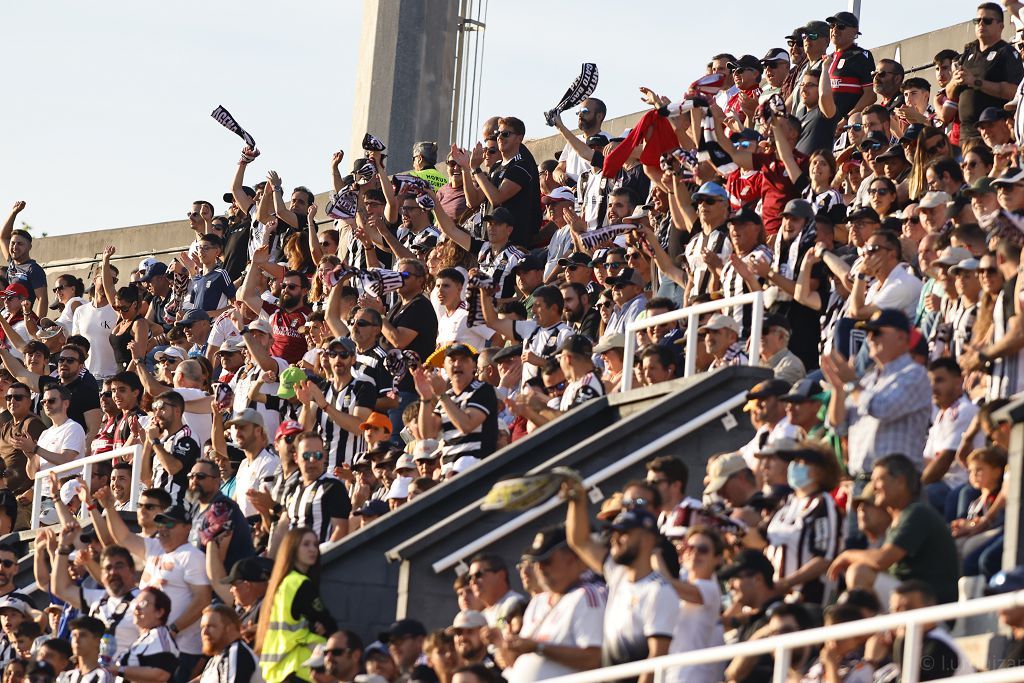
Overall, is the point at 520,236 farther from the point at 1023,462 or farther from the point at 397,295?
the point at 1023,462

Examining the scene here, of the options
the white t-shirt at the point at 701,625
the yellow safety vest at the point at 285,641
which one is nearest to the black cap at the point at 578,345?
the yellow safety vest at the point at 285,641

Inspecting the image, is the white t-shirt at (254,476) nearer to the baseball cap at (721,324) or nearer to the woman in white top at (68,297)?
the baseball cap at (721,324)

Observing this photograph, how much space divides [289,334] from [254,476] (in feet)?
9.56

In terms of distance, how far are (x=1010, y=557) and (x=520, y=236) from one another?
1025 cm

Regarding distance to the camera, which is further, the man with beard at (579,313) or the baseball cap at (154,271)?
the baseball cap at (154,271)

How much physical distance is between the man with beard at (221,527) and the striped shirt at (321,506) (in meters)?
0.36

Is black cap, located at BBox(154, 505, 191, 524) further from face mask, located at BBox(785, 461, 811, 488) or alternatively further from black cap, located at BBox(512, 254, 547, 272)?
face mask, located at BBox(785, 461, 811, 488)

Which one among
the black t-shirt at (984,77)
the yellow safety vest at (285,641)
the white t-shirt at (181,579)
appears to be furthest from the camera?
the black t-shirt at (984,77)

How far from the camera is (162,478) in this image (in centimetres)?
1570

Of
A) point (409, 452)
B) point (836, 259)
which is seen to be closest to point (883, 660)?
point (836, 259)

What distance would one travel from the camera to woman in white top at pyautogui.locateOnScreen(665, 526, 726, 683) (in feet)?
29.2

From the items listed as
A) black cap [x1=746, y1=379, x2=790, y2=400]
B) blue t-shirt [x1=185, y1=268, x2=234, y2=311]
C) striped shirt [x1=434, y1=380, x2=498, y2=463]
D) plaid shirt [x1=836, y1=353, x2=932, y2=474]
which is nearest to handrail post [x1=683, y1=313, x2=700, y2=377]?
black cap [x1=746, y1=379, x2=790, y2=400]

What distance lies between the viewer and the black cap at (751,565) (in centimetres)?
919

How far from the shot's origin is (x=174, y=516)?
13.4 meters
